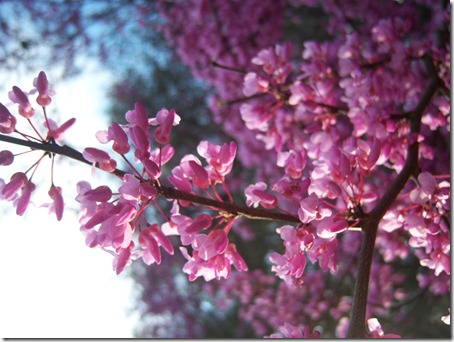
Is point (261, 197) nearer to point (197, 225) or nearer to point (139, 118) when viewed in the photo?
point (197, 225)

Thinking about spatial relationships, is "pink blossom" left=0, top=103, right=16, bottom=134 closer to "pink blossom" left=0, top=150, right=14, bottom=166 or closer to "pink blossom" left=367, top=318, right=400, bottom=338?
"pink blossom" left=0, top=150, right=14, bottom=166

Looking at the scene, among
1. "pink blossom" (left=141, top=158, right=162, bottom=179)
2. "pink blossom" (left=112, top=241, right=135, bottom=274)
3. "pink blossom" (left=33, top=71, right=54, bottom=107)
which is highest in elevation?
"pink blossom" (left=33, top=71, right=54, bottom=107)

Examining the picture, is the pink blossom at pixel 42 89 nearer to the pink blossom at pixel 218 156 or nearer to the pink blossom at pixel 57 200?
the pink blossom at pixel 57 200

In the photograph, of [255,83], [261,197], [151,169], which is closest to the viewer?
[151,169]

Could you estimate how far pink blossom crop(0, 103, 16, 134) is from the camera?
74 cm

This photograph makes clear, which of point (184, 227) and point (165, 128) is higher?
point (165, 128)

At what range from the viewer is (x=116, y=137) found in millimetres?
756

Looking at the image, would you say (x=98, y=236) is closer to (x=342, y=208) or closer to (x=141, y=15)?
(x=342, y=208)

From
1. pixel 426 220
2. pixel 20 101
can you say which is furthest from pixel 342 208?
pixel 20 101

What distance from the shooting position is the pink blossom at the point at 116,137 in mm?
750

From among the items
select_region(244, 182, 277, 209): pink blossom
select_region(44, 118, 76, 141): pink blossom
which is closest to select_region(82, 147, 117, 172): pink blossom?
select_region(44, 118, 76, 141): pink blossom

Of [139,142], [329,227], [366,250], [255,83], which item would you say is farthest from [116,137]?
[255,83]

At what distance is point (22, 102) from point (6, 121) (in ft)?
0.21

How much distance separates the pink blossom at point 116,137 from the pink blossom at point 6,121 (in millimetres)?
136
